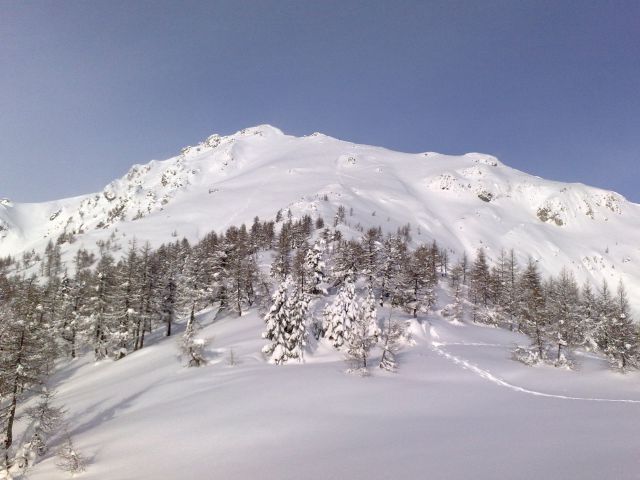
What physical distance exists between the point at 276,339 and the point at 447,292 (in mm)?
68646

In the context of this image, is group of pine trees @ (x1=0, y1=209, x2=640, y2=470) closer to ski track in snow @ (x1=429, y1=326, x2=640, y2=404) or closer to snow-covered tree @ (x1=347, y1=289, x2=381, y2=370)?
snow-covered tree @ (x1=347, y1=289, x2=381, y2=370)

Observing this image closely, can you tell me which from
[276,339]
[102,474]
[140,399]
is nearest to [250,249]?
[276,339]

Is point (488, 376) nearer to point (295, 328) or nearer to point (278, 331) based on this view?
point (295, 328)

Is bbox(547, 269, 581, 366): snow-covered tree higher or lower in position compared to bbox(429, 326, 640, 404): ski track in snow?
higher

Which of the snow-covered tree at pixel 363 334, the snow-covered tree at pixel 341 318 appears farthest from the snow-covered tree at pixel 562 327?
the snow-covered tree at pixel 341 318

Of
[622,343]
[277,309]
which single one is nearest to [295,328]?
[277,309]

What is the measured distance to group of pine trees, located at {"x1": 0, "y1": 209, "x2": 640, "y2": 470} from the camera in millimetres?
37781

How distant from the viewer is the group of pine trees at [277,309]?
37.8 meters

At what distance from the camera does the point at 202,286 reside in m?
63.1

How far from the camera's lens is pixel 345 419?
23.6 meters

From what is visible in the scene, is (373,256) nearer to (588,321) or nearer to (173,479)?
(588,321)

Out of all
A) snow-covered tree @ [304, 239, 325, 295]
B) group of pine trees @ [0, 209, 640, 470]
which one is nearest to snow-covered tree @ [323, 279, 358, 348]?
group of pine trees @ [0, 209, 640, 470]

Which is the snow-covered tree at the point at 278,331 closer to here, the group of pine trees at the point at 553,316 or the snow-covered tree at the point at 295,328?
the snow-covered tree at the point at 295,328

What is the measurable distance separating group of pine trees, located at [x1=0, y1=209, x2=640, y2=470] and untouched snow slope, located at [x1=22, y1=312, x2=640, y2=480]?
3.32 m
